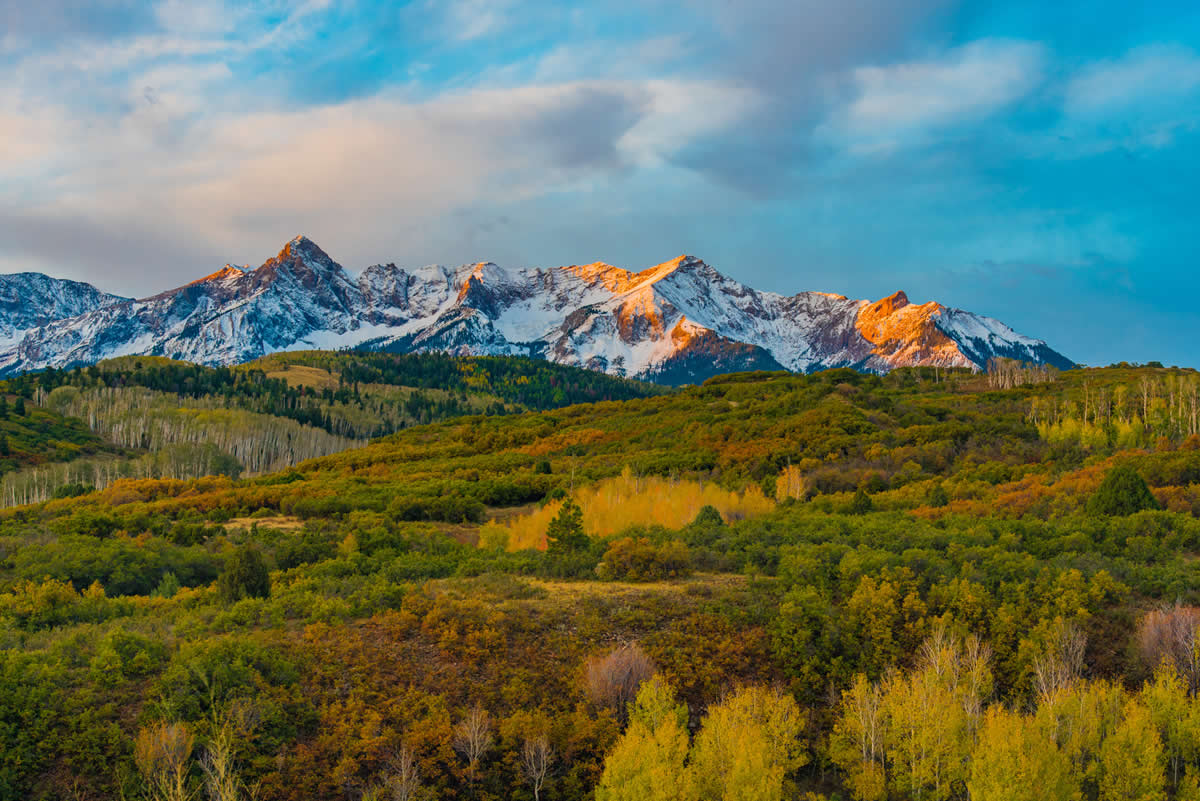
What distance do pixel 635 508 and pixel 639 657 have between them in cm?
2923

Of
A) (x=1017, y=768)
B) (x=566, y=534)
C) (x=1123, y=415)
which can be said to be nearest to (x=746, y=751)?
(x=1017, y=768)

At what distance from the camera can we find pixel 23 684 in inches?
774

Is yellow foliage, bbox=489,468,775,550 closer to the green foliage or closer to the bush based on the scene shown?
the green foliage

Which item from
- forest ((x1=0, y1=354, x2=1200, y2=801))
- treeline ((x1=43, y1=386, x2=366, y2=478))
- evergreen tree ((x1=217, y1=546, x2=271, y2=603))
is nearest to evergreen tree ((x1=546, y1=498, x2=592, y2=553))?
forest ((x1=0, y1=354, x2=1200, y2=801))

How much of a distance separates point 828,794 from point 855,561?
427 inches

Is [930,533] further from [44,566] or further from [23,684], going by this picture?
[44,566]

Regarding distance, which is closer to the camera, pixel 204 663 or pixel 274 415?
pixel 204 663

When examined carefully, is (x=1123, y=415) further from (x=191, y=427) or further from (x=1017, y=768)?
(x=191, y=427)

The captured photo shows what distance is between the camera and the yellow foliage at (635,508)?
49.1m

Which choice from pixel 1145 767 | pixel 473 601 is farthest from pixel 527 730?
pixel 1145 767

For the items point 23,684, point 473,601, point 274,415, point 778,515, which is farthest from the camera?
point 274,415

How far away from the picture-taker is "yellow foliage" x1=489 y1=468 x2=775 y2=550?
161 ft

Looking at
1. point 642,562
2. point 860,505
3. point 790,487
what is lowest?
point 642,562

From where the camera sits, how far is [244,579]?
103ft
